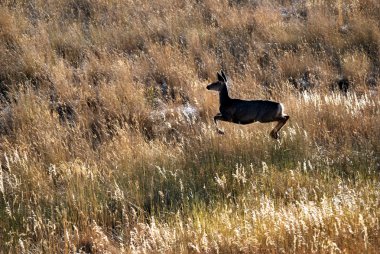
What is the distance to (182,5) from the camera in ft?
37.8

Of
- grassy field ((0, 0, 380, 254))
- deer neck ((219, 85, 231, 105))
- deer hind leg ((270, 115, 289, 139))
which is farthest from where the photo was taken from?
deer neck ((219, 85, 231, 105))

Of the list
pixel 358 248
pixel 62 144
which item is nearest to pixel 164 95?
pixel 62 144

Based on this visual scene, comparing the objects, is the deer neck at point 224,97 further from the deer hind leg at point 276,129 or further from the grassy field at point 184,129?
the deer hind leg at point 276,129

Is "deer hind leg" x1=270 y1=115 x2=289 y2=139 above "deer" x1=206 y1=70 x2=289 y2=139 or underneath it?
underneath

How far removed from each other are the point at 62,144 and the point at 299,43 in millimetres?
5170

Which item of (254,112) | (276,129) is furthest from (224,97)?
(276,129)

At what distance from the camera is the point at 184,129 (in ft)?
21.8

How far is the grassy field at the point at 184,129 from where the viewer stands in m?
3.90

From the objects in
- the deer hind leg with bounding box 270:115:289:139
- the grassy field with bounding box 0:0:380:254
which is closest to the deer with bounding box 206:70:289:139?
the deer hind leg with bounding box 270:115:289:139

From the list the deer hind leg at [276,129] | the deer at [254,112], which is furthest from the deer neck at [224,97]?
the deer hind leg at [276,129]

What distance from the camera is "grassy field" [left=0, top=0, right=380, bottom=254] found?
3.90 m

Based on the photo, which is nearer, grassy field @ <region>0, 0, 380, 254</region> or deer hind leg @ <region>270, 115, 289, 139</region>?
grassy field @ <region>0, 0, 380, 254</region>

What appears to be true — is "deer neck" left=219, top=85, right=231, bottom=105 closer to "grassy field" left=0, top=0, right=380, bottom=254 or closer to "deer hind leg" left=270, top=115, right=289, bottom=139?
"grassy field" left=0, top=0, right=380, bottom=254

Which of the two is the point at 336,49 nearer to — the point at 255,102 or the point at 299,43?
the point at 299,43
